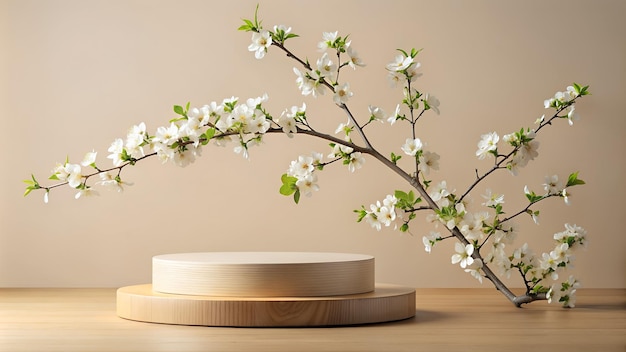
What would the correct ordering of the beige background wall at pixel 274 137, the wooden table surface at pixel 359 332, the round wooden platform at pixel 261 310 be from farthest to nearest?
the beige background wall at pixel 274 137 → the round wooden platform at pixel 261 310 → the wooden table surface at pixel 359 332

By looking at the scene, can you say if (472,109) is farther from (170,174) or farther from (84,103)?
(84,103)

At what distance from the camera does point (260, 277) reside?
1562mm

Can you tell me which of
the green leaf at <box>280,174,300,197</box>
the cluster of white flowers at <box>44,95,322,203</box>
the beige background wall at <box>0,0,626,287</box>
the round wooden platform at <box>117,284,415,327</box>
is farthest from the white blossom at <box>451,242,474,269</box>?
the beige background wall at <box>0,0,626,287</box>

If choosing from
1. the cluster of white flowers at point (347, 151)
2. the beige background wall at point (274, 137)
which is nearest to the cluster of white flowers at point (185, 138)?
the cluster of white flowers at point (347, 151)

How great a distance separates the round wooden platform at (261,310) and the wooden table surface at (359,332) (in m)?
0.02

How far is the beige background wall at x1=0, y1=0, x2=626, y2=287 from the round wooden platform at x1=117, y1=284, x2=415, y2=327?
2.65ft

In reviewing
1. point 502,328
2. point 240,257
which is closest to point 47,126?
point 240,257

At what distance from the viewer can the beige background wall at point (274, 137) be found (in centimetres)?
240

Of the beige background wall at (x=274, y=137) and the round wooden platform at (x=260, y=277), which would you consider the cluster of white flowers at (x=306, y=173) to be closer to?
the round wooden platform at (x=260, y=277)

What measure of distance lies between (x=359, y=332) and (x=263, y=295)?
0.20 meters

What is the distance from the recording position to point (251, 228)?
239cm

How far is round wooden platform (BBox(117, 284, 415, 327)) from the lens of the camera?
1.51 metres

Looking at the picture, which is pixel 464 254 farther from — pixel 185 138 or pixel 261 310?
pixel 185 138

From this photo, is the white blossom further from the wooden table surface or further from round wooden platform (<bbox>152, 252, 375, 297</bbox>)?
round wooden platform (<bbox>152, 252, 375, 297</bbox>)
